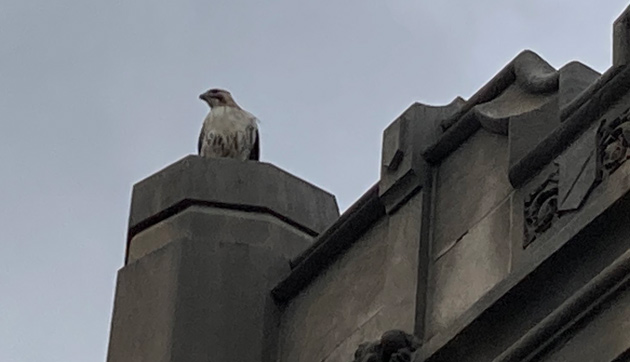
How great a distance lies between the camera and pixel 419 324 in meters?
10.6

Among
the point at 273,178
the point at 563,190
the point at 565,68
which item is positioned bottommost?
the point at 563,190

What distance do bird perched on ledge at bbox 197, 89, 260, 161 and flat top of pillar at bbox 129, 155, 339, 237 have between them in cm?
185

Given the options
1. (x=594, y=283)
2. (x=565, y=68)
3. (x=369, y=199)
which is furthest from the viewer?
(x=369, y=199)

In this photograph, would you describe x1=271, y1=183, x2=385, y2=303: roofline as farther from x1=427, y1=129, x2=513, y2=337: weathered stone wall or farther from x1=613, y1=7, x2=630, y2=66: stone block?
x1=613, y1=7, x2=630, y2=66: stone block

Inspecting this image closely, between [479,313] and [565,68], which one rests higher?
[565,68]

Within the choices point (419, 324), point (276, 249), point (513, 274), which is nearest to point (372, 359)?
point (419, 324)

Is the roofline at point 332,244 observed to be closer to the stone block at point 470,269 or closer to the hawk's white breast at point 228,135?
the stone block at point 470,269

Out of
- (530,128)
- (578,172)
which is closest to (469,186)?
A: (530,128)

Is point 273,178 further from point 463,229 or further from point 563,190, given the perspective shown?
point 563,190

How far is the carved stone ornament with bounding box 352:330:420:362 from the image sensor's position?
33.9 ft

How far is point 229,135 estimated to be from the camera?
1473cm

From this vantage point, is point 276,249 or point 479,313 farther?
point 276,249

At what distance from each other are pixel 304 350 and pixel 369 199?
0.77m

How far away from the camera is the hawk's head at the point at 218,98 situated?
15761 millimetres
